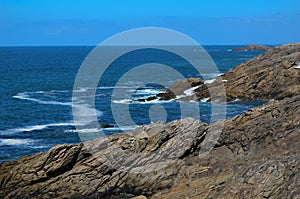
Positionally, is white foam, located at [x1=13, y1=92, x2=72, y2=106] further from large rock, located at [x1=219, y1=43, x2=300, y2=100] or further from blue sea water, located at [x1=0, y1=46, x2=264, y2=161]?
large rock, located at [x1=219, y1=43, x2=300, y2=100]

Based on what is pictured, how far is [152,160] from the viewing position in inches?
1064

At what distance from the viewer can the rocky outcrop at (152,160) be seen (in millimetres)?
24984

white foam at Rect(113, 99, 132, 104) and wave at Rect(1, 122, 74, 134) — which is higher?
white foam at Rect(113, 99, 132, 104)

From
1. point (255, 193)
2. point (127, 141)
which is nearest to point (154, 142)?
point (127, 141)

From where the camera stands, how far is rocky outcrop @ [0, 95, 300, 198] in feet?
82.0

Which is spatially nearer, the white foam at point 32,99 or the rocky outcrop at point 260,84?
A: the rocky outcrop at point 260,84

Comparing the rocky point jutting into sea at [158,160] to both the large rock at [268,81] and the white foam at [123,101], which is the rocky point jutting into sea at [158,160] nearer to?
the large rock at [268,81]

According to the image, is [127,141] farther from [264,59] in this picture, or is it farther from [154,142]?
[264,59]

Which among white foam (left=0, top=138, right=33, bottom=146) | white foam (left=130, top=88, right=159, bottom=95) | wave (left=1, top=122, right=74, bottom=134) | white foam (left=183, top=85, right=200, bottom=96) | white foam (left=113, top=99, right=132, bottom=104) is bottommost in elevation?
white foam (left=0, top=138, right=33, bottom=146)

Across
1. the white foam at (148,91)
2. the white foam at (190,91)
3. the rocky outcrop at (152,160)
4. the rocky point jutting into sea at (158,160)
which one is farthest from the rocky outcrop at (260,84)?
the rocky outcrop at (152,160)

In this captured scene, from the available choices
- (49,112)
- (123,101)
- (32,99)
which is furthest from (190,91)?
(32,99)

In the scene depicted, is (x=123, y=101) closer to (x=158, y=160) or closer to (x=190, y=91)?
(x=190, y=91)

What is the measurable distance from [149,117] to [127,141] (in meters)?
29.9

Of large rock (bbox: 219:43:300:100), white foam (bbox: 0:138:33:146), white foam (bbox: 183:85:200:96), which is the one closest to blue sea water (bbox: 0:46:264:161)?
white foam (bbox: 0:138:33:146)
